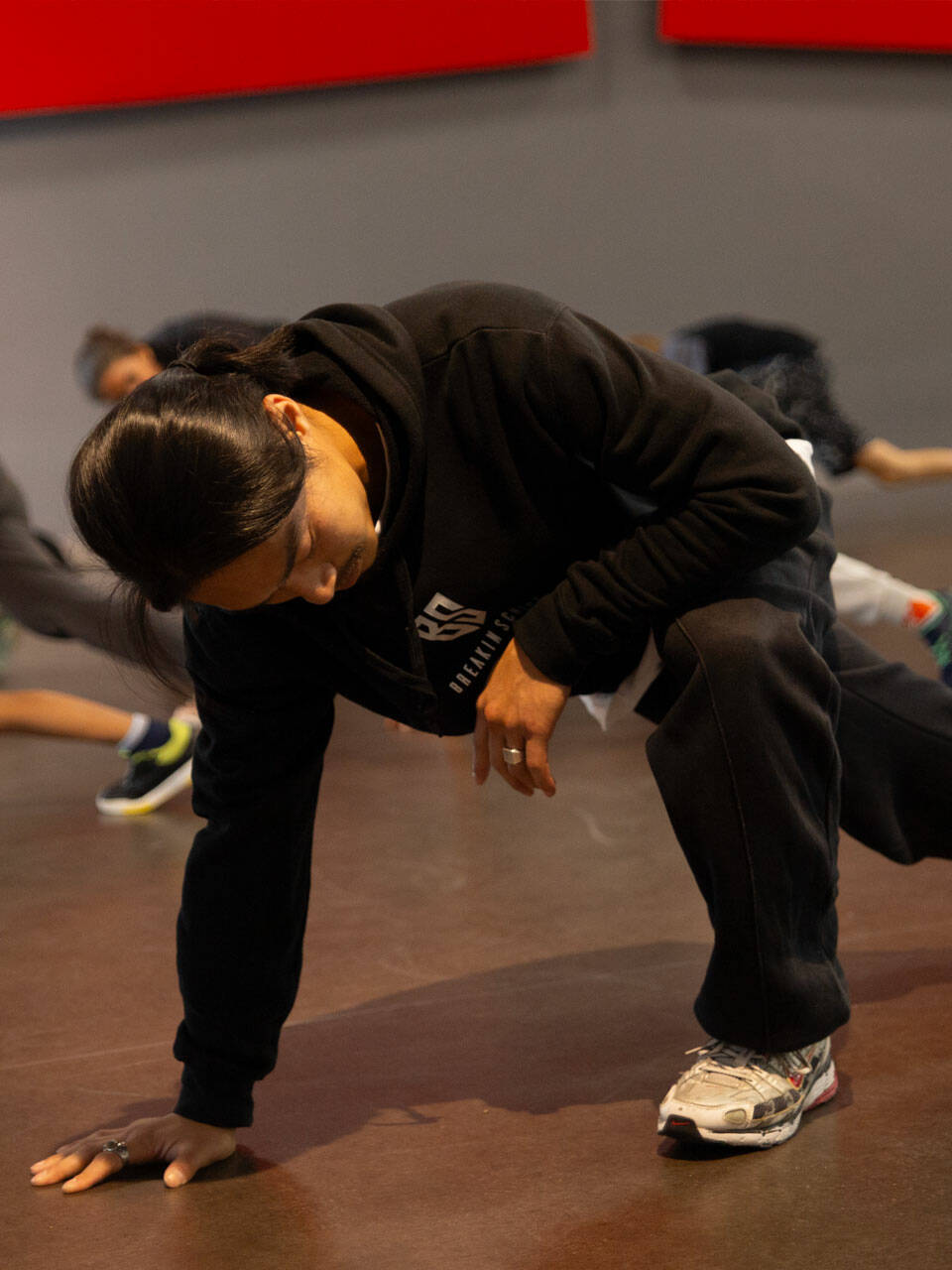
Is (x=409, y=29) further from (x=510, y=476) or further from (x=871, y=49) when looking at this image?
(x=510, y=476)

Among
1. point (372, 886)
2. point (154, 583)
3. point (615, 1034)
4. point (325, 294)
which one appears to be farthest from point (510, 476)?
point (325, 294)

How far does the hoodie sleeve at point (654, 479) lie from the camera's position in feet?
3.49

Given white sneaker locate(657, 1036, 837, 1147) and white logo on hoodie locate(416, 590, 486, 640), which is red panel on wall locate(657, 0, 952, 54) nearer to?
white logo on hoodie locate(416, 590, 486, 640)

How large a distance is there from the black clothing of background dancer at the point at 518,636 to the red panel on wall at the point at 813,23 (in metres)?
4.04

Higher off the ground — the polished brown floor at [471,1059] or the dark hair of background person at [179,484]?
the dark hair of background person at [179,484]

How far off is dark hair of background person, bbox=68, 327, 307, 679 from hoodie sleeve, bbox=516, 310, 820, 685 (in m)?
0.24

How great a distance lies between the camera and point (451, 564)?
44.1 inches

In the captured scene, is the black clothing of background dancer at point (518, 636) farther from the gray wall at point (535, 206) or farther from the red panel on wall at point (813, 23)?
the red panel on wall at point (813, 23)

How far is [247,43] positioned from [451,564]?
385cm

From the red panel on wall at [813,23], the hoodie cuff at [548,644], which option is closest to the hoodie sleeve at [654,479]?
the hoodie cuff at [548,644]

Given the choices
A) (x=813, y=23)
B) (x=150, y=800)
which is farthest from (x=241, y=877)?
(x=813, y=23)

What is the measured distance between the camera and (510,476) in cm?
111

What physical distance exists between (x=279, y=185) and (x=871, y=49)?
7.03 feet

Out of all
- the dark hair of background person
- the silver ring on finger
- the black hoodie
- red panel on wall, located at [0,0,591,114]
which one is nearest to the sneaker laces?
the black hoodie
